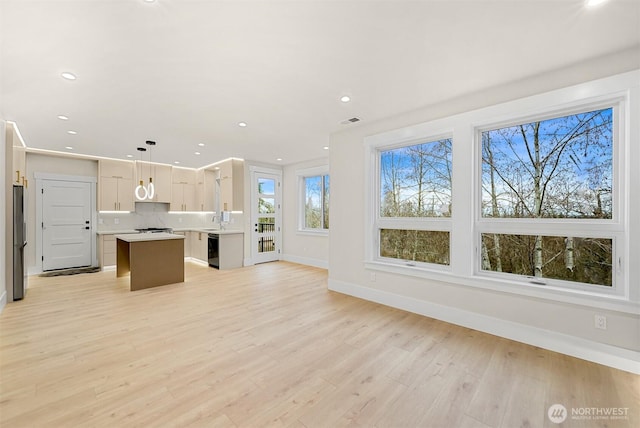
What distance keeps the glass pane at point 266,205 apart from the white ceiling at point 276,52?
337 centimetres

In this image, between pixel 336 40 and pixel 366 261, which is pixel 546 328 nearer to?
pixel 366 261

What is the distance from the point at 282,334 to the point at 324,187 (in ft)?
13.6

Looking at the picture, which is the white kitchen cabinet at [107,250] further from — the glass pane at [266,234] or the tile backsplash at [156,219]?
the glass pane at [266,234]

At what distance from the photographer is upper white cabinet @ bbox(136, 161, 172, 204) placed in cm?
666

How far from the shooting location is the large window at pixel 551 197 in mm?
2426

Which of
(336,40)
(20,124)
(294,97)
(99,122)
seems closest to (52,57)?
(99,122)

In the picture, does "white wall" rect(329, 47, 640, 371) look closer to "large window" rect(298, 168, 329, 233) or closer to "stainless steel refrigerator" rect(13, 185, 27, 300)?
"large window" rect(298, 168, 329, 233)

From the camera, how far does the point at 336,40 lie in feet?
6.73

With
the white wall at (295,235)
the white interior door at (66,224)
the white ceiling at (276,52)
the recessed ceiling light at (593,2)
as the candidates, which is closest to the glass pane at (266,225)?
the white wall at (295,235)

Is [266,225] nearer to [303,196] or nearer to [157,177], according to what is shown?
[303,196]

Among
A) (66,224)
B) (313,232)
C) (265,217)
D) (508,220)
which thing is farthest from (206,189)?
(508,220)

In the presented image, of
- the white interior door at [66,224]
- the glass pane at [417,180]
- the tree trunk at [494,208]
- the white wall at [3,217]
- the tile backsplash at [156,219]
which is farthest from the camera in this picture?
the tile backsplash at [156,219]

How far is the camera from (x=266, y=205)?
7004mm

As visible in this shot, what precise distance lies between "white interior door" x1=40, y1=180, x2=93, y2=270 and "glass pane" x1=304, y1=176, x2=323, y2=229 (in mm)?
5137
